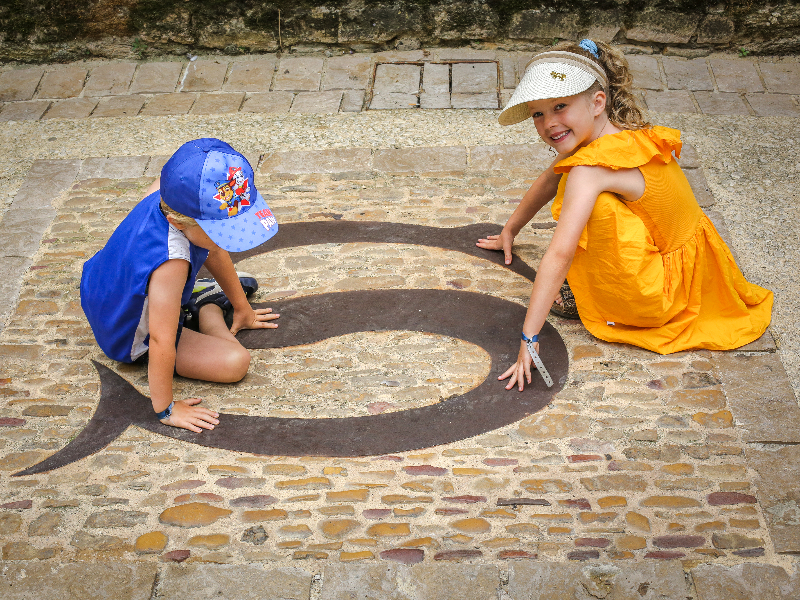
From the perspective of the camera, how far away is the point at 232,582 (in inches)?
93.0

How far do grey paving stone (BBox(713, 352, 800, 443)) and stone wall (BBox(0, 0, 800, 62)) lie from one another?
332 cm

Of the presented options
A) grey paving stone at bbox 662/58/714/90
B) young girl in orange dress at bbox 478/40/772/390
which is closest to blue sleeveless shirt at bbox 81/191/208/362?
young girl in orange dress at bbox 478/40/772/390

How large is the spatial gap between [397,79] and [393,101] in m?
0.33

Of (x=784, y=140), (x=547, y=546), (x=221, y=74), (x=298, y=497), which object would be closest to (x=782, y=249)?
(x=784, y=140)

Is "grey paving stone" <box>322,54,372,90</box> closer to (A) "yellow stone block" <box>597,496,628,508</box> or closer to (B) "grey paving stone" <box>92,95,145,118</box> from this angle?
(B) "grey paving stone" <box>92,95,145,118</box>

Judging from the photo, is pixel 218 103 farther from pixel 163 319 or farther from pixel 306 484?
pixel 306 484

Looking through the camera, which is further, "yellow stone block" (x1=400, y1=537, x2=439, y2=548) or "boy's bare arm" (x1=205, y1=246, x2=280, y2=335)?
"boy's bare arm" (x1=205, y1=246, x2=280, y2=335)

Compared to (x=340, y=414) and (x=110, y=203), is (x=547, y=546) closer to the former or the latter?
(x=340, y=414)

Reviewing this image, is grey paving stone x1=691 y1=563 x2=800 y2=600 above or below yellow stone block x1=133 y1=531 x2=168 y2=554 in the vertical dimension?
below

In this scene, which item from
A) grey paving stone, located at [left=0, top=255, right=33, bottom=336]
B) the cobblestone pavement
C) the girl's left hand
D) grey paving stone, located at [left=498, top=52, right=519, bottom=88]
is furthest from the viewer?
grey paving stone, located at [left=498, top=52, right=519, bottom=88]

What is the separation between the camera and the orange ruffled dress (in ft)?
9.73

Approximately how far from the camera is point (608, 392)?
3023mm

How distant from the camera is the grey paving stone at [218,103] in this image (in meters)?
5.10

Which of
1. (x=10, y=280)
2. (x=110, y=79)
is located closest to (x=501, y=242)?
(x=10, y=280)
